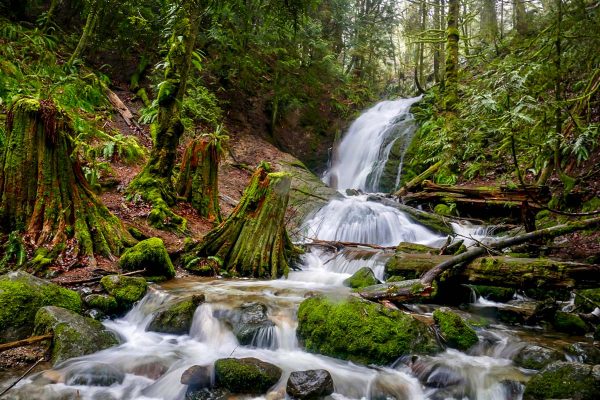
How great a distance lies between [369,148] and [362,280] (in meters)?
11.9

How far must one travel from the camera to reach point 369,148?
17.6m

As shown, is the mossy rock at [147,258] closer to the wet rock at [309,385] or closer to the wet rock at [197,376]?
the wet rock at [197,376]

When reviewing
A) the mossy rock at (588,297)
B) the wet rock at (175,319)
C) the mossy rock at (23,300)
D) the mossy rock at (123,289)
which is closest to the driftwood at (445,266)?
the mossy rock at (588,297)

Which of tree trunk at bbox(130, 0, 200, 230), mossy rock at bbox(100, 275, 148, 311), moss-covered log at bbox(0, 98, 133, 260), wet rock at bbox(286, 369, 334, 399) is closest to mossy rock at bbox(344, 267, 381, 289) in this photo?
wet rock at bbox(286, 369, 334, 399)

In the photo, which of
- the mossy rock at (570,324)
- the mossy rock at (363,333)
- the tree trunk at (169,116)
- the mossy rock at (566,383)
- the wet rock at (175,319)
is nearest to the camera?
the mossy rock at (566,383)

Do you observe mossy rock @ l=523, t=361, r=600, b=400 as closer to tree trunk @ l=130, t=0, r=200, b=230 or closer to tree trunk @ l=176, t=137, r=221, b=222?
tree trunk @ l=130, t=0, r=200, b=230

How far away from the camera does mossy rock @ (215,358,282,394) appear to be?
369 cm

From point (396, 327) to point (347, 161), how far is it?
1396cm

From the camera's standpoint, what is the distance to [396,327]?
14.5 feet

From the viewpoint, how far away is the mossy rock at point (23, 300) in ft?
12.6

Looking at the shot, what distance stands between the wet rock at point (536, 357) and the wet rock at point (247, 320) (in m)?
2.78

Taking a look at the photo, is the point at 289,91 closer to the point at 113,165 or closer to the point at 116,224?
the point at 113,165

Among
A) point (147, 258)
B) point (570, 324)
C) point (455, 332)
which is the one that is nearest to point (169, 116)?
point (147, 258)

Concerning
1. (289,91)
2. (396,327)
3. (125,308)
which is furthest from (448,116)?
(125,308)
